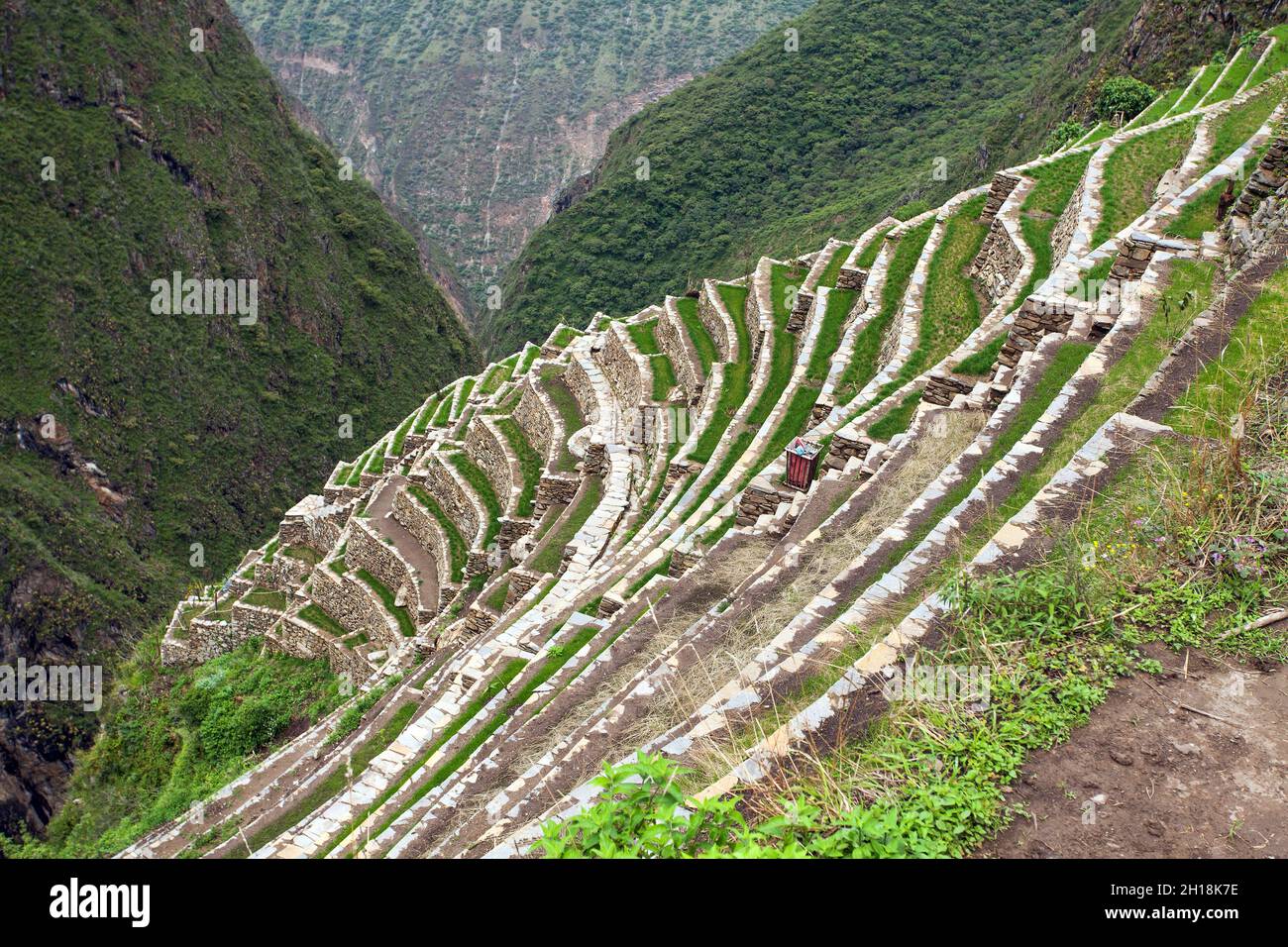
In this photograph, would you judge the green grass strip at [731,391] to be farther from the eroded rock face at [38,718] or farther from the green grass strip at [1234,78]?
the eroded rock face at [38,718]

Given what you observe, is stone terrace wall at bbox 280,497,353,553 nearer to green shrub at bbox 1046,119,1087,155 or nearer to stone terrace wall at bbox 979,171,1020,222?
stone terrace wall at bbox 979,171,1020,222

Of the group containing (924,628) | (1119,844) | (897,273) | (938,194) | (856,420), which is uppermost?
(938,194)

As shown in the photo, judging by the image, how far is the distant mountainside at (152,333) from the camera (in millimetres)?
63625

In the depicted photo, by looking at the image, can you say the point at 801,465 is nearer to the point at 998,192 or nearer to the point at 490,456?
the point at 998,192

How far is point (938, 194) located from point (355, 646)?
4340cm

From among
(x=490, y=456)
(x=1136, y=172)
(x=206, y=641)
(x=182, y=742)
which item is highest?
(x=1136, y=172)

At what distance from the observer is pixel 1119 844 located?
616 cm

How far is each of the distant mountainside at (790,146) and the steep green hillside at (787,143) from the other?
0.17m

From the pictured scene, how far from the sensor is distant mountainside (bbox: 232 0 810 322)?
170m

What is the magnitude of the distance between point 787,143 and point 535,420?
68.9 metres

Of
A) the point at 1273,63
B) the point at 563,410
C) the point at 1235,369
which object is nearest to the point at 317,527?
the point at 563,410

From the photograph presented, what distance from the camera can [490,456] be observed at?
31469 mm
